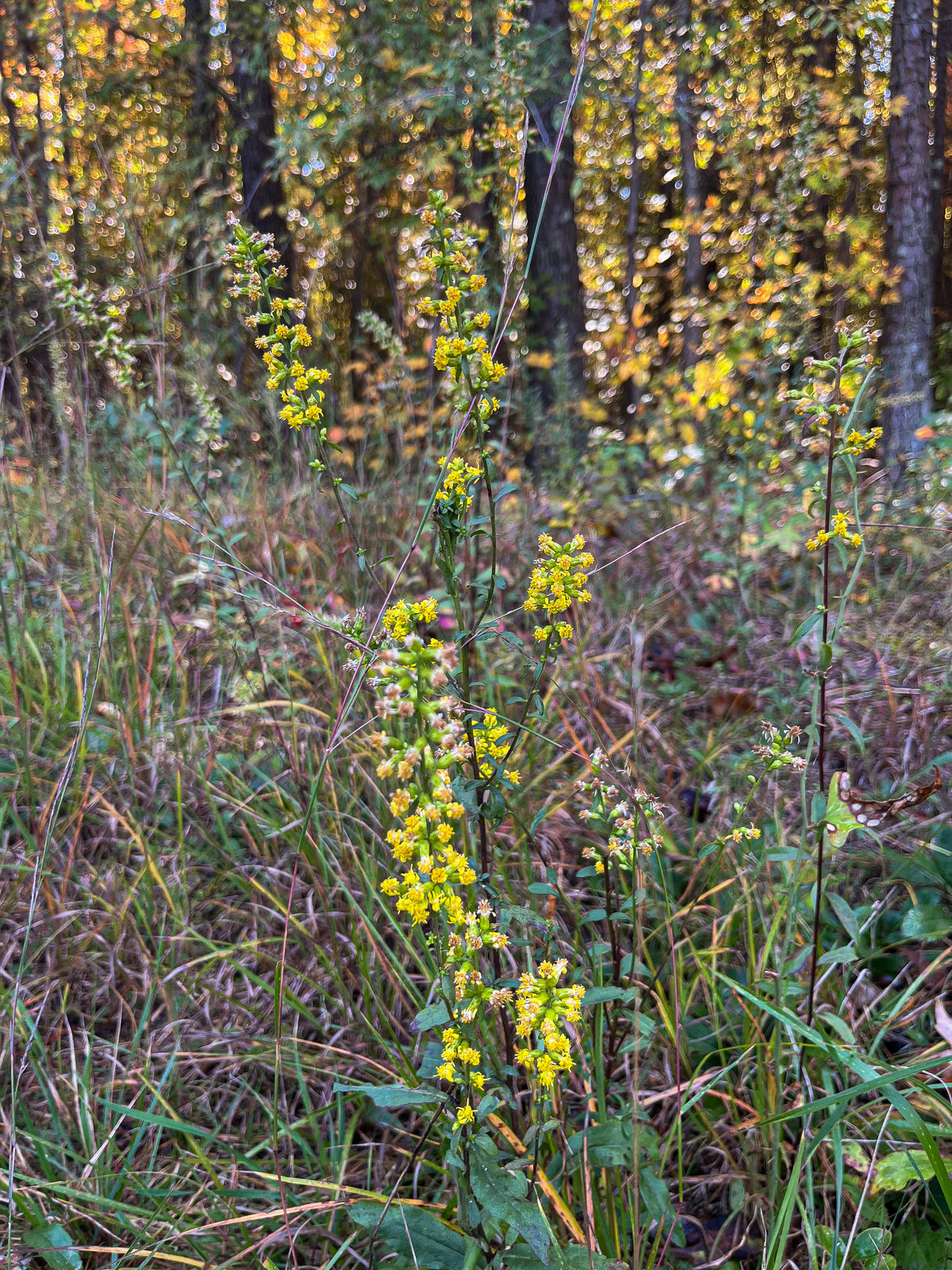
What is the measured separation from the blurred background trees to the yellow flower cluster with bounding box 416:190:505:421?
136 cm

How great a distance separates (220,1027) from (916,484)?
3.38 m

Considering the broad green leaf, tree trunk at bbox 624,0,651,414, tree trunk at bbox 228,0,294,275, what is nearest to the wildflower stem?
the broad green leaf

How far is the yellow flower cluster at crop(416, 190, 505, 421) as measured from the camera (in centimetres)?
120

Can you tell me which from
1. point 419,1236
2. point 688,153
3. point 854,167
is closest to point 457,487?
point 419,1236

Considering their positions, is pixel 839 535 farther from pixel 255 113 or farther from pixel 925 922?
pixel 255 113

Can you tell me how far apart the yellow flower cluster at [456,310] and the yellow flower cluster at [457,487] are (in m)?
0.09

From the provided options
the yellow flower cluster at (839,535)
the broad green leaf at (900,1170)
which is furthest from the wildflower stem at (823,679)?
the broad green leaf at (900,1170)

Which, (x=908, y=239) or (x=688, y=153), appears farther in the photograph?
(x=688, y=153)

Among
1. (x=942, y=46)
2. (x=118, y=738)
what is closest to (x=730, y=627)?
(x=118, y=738)

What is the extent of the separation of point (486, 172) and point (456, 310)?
2.15 meters

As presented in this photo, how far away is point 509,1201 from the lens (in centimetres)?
100

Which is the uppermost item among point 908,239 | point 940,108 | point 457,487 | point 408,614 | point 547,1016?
point 940,108

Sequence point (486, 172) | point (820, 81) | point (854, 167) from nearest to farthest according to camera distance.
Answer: point (486, 172), point (854, 167), point (820, 81)

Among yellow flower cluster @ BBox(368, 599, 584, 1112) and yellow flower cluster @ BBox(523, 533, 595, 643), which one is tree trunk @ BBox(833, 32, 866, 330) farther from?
yellow flower cluster @ BBox(368, 599, 584, 1112)
